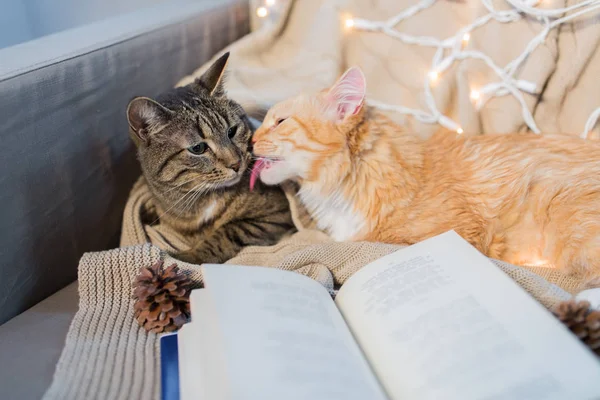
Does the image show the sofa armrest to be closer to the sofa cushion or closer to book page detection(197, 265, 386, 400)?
the sofa cushion

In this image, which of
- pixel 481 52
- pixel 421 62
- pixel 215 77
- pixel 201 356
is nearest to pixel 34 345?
pixel 201 356

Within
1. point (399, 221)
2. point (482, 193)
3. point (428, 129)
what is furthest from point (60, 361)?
point (428, 129)

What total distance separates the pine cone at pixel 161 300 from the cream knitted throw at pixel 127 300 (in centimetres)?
3

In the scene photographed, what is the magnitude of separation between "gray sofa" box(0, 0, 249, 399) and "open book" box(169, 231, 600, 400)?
409mm

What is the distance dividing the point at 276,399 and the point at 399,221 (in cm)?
69

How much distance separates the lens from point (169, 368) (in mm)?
911

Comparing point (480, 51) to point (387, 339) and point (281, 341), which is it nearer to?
point (387, 339)

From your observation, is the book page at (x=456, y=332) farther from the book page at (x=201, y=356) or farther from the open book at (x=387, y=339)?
the book page at (x=201, y=356)

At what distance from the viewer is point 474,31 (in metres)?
1.51

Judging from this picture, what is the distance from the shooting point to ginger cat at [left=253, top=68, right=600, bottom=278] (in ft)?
3.97

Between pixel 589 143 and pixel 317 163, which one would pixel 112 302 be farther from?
pixel 589 143

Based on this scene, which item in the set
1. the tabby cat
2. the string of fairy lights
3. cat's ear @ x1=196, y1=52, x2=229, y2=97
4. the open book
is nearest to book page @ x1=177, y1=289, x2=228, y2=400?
the open book

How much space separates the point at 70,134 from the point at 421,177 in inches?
39.4

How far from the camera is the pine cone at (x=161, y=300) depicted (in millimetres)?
1017
